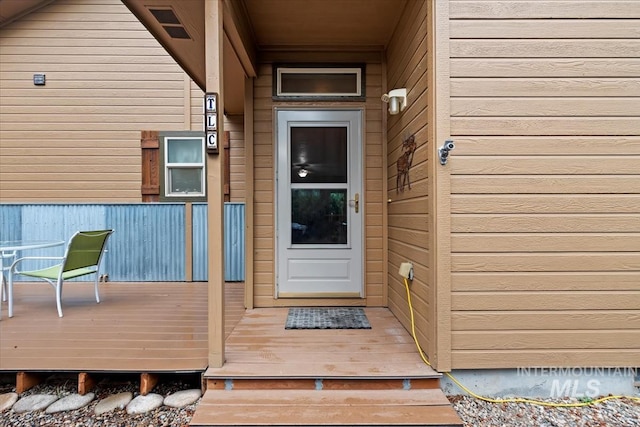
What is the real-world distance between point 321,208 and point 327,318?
108 centimetres

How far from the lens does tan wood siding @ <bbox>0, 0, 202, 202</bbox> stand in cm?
455

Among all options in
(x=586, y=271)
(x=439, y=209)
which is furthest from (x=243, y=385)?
(x=586, y=271)

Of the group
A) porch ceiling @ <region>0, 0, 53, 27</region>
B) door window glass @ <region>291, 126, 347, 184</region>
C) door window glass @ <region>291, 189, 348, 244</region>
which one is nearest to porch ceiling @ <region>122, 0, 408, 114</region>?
door window glass @ <region>291, 126, 347, 184</region>

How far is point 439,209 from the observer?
2002 mm

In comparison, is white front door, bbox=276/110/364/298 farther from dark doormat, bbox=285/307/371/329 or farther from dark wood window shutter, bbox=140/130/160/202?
dark wood window shutter, bbox=140/130/160/202

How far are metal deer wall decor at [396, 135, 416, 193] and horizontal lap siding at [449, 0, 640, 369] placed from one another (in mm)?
476

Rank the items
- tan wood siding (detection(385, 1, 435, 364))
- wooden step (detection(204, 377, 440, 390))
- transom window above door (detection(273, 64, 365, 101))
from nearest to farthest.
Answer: wooden step (detection(204, 377, 440, 390)), tan wood siding (detection(385, 1, 435, 364)), transom window above door (detection(273, 64, 365, 101))

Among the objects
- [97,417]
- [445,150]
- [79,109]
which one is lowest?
[97,417]

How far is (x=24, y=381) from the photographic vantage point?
81.1 inches

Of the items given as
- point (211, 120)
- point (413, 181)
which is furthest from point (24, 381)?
point (413, 181)

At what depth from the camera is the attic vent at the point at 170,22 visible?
7.11 ft

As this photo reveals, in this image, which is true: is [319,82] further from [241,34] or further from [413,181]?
[413,181]

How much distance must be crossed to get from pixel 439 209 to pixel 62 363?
261cm

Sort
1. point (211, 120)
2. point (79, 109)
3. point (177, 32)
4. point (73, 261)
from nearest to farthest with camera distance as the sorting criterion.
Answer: point (211, 120) → point (177, 32) → point (73, 261) → point (79, 109)
